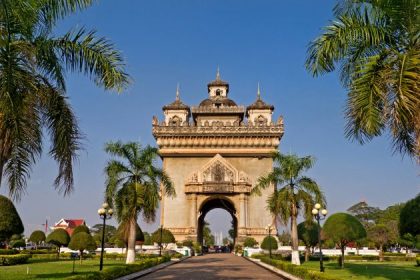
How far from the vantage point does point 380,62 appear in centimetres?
1172

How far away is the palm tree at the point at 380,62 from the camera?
1032cm

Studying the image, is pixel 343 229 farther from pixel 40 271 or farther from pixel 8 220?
pixel 8 220

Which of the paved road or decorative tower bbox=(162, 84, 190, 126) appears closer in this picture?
the paved road

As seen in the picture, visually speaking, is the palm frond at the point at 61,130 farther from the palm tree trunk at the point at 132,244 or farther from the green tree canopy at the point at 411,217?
the green tree canopy at the point at 411,217

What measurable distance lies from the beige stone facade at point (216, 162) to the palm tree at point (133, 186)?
24.4 meters

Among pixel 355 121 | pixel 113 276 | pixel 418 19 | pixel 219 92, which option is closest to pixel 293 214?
pixel 113 276

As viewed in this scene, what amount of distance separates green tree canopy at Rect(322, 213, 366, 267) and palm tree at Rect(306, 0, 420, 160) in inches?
713

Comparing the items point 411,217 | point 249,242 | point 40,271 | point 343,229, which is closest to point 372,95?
point 40,271

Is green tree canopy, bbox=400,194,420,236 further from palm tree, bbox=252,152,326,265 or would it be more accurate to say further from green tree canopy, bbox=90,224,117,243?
green tree canopy, bbox=90,224,117,243

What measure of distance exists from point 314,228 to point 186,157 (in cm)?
2243

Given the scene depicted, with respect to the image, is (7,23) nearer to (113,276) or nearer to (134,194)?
(113,276)

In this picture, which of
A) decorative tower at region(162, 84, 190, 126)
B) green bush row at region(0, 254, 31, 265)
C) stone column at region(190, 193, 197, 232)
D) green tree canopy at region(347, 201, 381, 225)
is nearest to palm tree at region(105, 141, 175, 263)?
green bush row at region(0, 254, 31, 265)

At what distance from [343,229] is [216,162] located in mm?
24818

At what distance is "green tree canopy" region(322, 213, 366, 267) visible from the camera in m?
29.2
